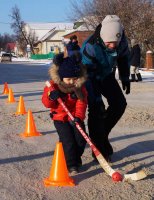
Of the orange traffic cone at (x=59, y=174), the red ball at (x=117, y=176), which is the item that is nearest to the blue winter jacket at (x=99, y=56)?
the orange traffic cone at (x=59, y=174)

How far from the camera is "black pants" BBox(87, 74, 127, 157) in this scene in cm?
531

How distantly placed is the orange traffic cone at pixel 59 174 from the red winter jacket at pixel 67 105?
42 cm

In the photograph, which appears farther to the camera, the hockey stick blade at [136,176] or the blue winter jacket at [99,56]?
the blue winter jacket at [99,56]

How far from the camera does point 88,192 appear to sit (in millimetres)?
4441

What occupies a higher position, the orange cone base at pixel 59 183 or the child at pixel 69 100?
the child at pixel 69 100

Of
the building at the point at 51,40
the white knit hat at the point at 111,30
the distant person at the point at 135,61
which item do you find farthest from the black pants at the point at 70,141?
the building at the point at 51,40

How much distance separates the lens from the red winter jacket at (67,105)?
4961 mm

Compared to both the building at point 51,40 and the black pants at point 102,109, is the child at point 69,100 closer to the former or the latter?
the black pants at point 102,109

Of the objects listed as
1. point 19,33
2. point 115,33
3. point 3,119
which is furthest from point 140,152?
point 19,33

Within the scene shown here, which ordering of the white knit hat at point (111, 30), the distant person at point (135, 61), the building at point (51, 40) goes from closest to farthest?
the white knit hat at point (111, 30), the distant person at point (135, 61), the building at point (51, 40)

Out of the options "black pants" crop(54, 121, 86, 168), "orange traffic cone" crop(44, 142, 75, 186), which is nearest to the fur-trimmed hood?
"black pants" crop(54, 121, 86, 168)

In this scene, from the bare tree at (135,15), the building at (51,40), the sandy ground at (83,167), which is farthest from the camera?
the building at (51,40)

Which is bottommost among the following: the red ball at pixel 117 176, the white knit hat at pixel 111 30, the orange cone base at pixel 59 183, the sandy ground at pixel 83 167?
the sandy ground at pixel 83 167

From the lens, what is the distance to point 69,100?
5.02 meters
